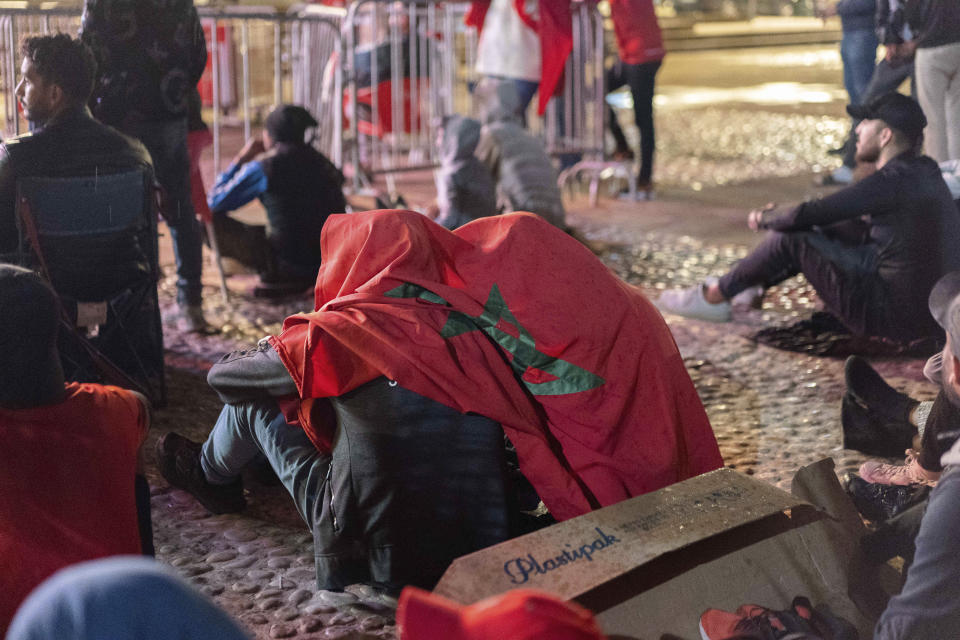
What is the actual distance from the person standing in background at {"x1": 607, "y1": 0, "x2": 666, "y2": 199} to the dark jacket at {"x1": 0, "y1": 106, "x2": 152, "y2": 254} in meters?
4.76

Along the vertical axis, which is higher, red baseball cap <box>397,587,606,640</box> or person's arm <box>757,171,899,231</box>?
person's arm <box>757,171,899,231</box>

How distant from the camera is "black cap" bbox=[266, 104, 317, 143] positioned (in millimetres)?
5238

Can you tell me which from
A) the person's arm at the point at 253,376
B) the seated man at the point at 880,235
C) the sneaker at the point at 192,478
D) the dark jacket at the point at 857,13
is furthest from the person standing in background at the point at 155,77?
the dark jacket at the point at 857,13

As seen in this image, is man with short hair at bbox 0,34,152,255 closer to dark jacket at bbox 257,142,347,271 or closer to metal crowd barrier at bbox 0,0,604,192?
dark jacket at bbox 257,142,347,271

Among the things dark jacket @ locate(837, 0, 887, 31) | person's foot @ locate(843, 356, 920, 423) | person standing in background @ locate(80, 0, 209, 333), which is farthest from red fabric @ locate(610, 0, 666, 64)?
person's foot @ locate(843, 356, 920, 423)

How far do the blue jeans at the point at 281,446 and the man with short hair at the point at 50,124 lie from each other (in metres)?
Answer: 1.24

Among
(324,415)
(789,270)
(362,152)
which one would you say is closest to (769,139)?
(362,152)

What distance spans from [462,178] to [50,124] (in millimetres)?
2543

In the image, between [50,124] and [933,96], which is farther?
[933,96]

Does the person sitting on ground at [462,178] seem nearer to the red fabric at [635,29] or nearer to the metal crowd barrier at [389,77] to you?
the metal crowd barrier at [389,77]

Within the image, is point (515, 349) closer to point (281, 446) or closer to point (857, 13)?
point (281, 446)

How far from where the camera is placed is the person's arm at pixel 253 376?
2.56m

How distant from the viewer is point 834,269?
4531mm

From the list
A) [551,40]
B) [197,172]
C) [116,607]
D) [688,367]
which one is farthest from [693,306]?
[116,607]
